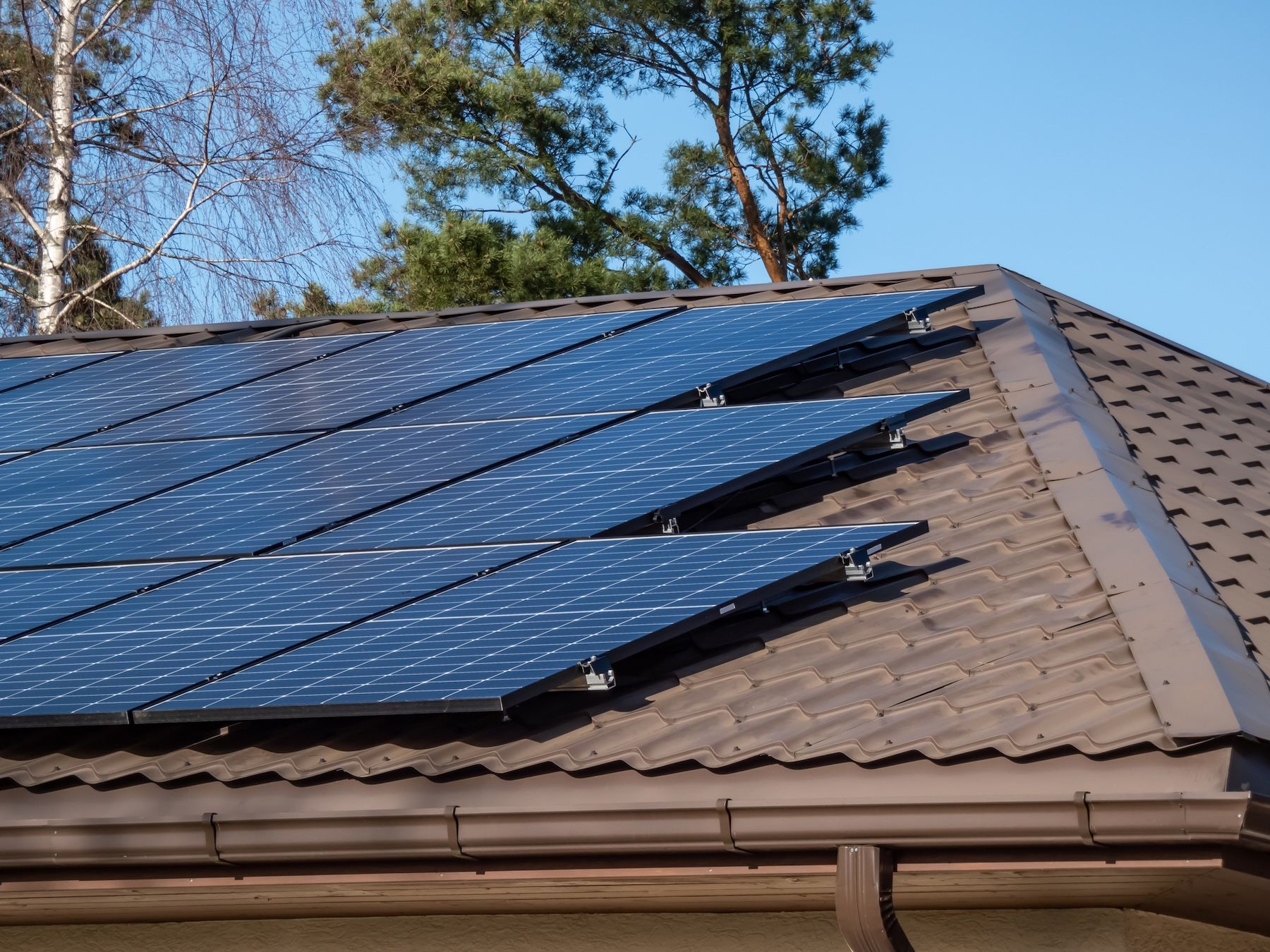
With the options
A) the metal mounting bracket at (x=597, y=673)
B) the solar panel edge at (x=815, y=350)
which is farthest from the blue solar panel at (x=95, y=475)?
the metal mounting bracket at (x=597, y=673)

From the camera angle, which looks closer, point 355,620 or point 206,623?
point 355,620

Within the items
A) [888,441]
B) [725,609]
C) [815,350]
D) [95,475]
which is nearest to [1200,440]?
[888,441]

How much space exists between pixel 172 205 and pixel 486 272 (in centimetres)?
501

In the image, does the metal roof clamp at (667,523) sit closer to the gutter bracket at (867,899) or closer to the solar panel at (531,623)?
the solar panel at (531,623)

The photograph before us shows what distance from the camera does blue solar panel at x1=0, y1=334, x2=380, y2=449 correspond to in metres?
9.95

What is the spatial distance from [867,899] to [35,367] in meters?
8.80

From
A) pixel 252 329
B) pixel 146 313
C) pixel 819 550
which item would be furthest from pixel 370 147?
pixel 819 550

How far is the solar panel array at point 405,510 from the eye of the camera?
6195 millimetres

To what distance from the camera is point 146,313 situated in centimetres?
2458

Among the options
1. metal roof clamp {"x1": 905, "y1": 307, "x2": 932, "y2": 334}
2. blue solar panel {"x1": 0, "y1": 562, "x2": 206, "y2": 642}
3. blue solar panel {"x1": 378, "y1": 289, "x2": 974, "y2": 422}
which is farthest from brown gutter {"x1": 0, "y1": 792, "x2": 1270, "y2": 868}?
metal roof clamp {"x1": 905, "y1": 307, "x2": 932, "y2": 334}

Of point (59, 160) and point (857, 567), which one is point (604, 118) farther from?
point (857, 567)

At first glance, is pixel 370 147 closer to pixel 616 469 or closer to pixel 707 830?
pixel 616 469

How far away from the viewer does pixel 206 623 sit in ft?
22.2

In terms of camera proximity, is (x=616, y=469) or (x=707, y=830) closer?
(x=707, y=830)
